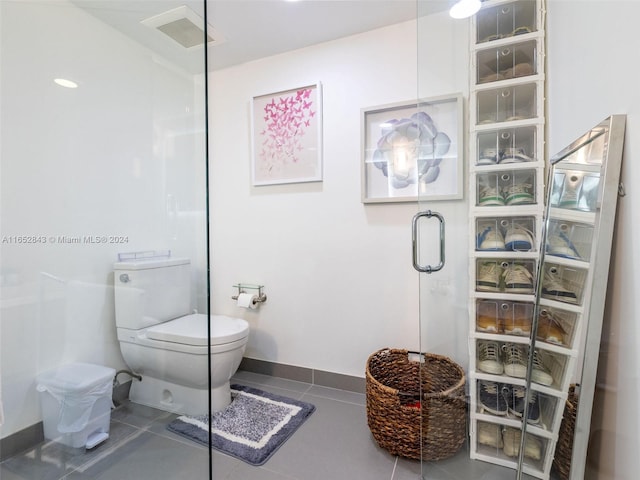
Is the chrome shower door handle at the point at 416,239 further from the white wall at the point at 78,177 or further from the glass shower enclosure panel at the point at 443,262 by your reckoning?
the white wall at the point at 78,177

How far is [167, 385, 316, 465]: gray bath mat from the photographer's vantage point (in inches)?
52.5

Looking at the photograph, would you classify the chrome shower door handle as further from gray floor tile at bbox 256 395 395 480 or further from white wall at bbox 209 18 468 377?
gray floor tile at bbox 256 395 395 480

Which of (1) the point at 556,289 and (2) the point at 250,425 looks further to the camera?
(2) the point at 250,425

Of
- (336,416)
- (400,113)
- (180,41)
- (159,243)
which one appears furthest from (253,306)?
(180,41)

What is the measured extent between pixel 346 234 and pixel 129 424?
5.01 ft

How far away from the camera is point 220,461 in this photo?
127 centimetres

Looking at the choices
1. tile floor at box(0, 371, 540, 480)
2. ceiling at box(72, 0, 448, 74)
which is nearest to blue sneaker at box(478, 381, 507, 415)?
tile floor at box(0, 371, 540, 480)

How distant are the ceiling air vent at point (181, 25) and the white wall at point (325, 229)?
1.42ft

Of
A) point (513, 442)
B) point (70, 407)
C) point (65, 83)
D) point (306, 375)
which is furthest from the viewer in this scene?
point (306, 375)

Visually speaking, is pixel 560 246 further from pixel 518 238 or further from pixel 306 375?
pixel 306 375

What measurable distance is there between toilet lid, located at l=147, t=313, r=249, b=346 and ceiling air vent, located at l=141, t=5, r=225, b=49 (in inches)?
63.7

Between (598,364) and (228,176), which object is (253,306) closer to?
(228,176)

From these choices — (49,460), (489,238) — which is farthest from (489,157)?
(49,460)

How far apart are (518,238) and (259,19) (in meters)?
1.77
